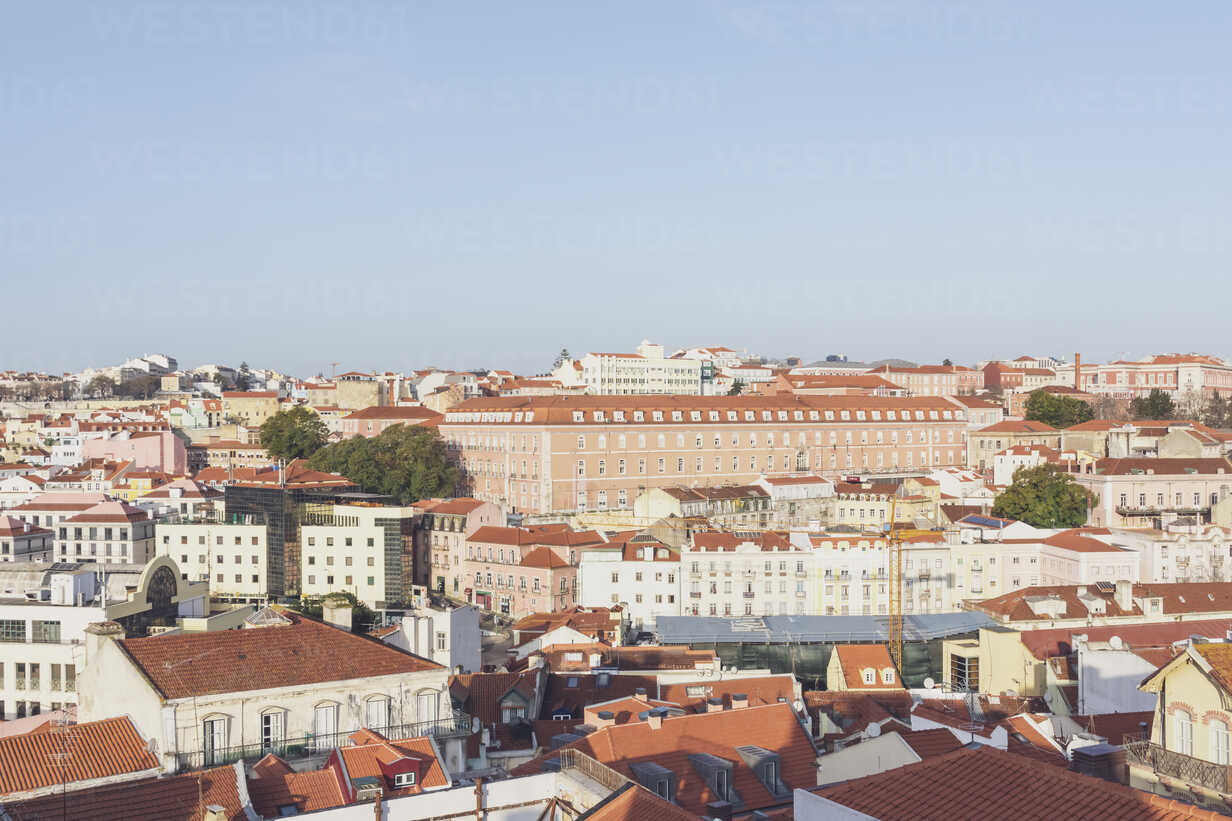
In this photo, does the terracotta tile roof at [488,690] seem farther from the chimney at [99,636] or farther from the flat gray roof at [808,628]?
the flat gray roof at [808,628]

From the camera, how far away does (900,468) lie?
79.6m

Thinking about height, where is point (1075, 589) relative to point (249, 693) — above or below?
below

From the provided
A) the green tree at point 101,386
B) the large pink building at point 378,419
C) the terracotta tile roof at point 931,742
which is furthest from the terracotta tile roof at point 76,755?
the green tree at point 101,386

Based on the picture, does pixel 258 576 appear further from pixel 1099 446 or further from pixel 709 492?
pixel 1099 446

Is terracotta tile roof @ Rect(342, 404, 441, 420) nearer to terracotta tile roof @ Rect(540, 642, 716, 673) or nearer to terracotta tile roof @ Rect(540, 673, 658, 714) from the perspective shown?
terracotta tile roof @ Rect(540, 642, 716, 673)

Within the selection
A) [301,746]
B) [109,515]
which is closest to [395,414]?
[109,515]

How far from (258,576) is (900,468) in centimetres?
4244

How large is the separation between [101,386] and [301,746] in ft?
469

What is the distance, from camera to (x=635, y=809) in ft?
34.9

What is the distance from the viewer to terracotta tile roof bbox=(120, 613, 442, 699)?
15.3 metres

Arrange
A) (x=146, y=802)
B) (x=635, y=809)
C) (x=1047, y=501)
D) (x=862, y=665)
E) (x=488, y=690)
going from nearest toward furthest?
(x=635, y=809), (x=146, y=802), (x=488, y=690), (x=862, y=665), (x=1047, y=501)

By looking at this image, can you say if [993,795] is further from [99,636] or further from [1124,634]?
[1124,634]

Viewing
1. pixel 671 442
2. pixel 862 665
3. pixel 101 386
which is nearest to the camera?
pixel 862 665

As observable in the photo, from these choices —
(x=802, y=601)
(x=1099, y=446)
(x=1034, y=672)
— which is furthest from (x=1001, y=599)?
(x=1099, y=446)
